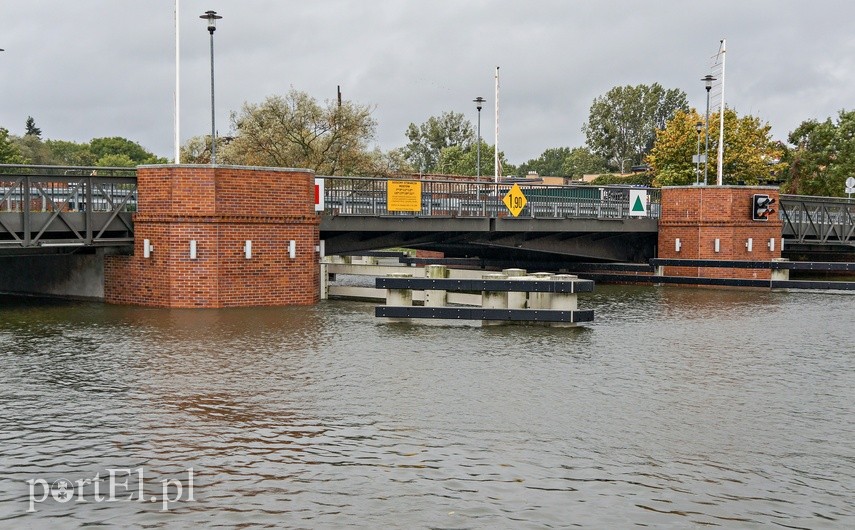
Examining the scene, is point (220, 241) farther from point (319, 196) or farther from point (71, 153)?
point (71, 153)

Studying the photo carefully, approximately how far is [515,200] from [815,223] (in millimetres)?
22150

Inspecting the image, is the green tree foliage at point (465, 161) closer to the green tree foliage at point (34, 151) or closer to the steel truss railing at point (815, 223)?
the green tree foliage at point (34, 151)

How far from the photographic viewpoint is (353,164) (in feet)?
208

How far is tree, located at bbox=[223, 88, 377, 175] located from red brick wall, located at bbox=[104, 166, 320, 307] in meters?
34.1

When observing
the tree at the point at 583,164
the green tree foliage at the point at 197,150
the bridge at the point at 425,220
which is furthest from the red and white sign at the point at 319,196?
the tree at the point at 583,164

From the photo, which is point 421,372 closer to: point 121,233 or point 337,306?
point 337,306

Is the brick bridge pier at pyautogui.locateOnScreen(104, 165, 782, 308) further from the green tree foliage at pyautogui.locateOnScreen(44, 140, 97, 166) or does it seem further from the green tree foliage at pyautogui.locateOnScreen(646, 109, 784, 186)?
the green tree foliage at pyautogui.locateOnScreen(44, 140, 97, 166)

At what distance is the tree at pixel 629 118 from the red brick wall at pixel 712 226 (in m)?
90.7

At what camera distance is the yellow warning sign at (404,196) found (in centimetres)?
3281

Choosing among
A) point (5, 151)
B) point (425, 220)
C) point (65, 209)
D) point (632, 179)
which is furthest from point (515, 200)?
point (632, 179)

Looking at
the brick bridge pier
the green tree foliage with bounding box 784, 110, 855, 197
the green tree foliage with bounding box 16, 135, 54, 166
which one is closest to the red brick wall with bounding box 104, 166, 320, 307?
the brick bridge pier

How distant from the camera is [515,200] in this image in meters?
37.1

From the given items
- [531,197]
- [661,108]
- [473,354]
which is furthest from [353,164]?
[661,108]

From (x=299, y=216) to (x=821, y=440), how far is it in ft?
62.9
